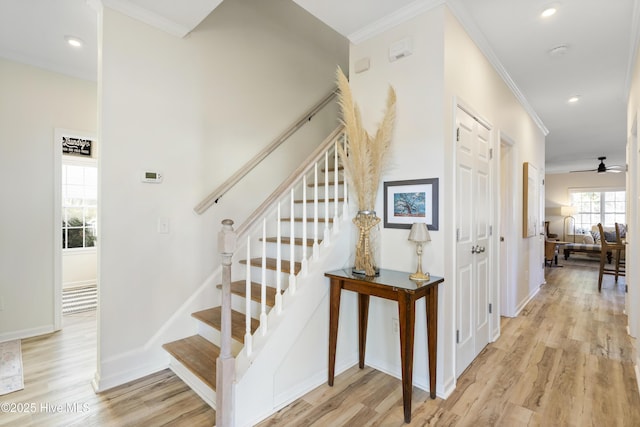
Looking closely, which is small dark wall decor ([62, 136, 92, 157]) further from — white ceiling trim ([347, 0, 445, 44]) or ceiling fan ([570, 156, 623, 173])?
ceiling fan ([570, 156, 623, 173])

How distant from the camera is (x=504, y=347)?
2900 millimetres

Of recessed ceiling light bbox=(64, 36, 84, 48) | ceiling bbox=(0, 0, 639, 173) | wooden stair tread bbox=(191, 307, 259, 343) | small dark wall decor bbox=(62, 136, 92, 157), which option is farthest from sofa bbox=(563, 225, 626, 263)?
small dark wall decor bbox=(62, 136, 92, 157)

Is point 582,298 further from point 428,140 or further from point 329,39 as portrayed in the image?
point 329,39

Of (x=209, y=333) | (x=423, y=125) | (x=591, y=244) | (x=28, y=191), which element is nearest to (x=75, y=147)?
(x=28, y=191)

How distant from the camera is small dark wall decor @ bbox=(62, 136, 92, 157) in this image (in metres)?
4.57

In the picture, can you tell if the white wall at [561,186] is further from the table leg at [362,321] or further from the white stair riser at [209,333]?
the white stair riser at [209,333]

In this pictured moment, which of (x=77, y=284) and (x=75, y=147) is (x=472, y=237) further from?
(x=77, y=284)

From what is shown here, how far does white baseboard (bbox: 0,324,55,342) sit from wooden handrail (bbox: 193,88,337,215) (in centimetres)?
212

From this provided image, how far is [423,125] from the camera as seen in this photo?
2.19 m

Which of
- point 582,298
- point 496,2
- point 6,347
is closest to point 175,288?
point 6,347

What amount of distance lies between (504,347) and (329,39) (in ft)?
12.0

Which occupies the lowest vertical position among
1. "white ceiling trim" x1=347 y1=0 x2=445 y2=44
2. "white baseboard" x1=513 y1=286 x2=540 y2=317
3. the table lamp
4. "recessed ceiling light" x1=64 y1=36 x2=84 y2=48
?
"white baseboard" x1=513 y1=286 x2=540 y2=317

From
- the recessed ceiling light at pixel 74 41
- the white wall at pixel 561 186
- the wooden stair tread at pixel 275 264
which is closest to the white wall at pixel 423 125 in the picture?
the wooden stair tread at pixel 275 264

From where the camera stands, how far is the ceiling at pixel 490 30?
2211 millimetres
